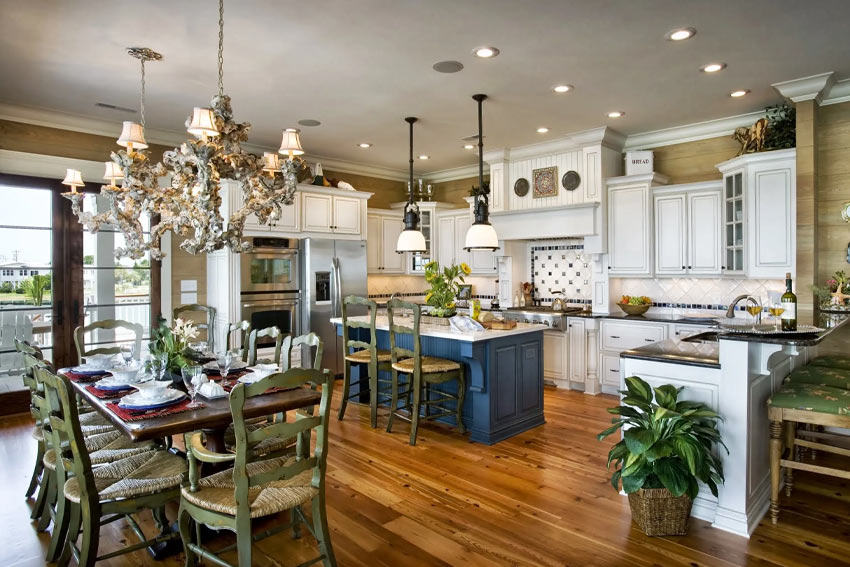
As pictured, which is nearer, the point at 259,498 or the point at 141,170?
the point at 259,498

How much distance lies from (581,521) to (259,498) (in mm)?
1709

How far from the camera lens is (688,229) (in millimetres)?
5438

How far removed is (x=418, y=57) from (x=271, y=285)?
3250 millimetres

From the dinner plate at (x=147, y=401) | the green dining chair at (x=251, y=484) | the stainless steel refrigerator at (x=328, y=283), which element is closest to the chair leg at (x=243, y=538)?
the green dining chair at (x=251, y=484)

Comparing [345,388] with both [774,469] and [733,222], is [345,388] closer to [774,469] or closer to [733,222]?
[774,469]

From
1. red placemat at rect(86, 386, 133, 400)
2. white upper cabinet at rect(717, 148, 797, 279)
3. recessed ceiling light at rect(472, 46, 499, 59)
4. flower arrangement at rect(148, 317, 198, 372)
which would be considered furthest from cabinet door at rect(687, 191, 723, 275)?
red placemat at rect(86, 386, 133, 400)

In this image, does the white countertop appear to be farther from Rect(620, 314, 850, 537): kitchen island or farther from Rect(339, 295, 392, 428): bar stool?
Rect(620, 314, 850, 537): kitchen island

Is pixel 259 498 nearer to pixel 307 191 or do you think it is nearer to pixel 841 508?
pixel 841 508

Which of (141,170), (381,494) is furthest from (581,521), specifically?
(141,170)

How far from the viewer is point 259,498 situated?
2.17m

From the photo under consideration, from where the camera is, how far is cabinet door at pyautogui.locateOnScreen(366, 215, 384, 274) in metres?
7.36

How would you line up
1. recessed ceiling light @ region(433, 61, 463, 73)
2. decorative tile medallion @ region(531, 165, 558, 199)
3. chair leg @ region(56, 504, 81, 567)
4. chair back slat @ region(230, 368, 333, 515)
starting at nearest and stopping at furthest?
chair back slat @ region(230, 368, 333, 515), chair leg @ region(56, 504, 81, 567), recessed ceiling light @ region(433, 61, 463, 73), decorative tile medallion @ region(531, 165, 558, 199)

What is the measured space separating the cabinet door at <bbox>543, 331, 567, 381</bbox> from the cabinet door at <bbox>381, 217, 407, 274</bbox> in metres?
2.50

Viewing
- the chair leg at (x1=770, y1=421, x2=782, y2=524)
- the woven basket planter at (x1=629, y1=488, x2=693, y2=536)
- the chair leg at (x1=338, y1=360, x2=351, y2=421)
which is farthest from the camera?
the chair leg at (x1=338, y1=360, x2=351, y2=421)
